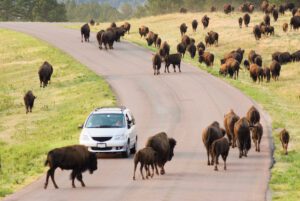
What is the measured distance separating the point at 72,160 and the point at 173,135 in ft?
40.3

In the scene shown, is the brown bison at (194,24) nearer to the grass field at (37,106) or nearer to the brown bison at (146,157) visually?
the grass field at (37,106)

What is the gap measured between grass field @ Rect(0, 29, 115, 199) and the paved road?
1.41 metres

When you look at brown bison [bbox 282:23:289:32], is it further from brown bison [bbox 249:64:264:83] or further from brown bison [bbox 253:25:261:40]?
brown bison [bbox 249:64:264:83]

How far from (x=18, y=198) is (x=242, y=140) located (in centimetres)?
1049

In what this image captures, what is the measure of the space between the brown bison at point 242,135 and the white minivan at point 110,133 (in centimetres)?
431

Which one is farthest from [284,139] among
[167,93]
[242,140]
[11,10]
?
[11,10]

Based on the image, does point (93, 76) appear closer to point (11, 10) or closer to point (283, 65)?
point (283, 65)

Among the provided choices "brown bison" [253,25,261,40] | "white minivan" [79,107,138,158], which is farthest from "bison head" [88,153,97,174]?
"brown bison" [253,25,261,40]

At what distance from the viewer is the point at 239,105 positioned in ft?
144

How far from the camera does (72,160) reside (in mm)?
23438

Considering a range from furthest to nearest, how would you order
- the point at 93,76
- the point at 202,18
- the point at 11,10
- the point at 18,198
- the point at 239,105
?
the point at 11,10 → the point at 202,18 → the point at 93,76 → the point at 239,105 → the point at 18,198

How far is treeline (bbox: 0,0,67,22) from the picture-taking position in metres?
Result: 152

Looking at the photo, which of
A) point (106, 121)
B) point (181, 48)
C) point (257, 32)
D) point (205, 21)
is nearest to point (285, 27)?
point (257, 32)

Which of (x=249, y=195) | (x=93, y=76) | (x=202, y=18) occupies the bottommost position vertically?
(x=249, y=195)
